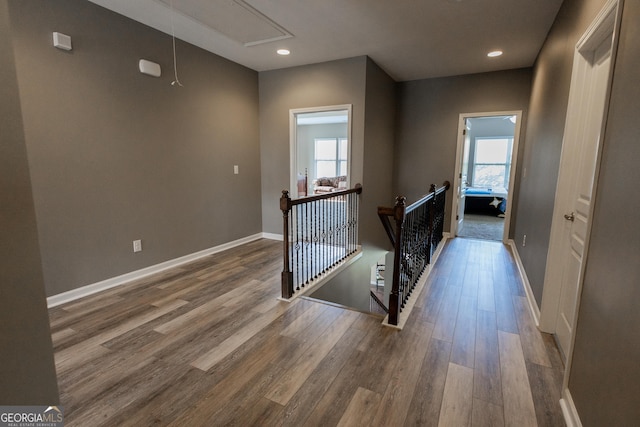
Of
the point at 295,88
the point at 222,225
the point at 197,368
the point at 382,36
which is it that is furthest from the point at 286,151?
the point at 197,368

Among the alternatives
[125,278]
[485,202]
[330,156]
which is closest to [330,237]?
[125,278]

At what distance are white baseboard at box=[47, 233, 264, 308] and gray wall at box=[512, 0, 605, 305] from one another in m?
3.75

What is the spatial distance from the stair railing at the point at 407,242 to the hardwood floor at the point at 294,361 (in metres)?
0.20

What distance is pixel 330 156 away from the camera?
11.0m

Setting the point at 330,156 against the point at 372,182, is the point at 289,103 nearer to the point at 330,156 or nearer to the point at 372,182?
the point at 372,182

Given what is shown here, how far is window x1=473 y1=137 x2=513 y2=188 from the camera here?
8672 mm

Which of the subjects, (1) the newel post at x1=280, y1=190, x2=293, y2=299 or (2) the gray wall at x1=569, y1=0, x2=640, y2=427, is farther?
(1) the newel post at x1=280, y1=190, x2=293, y2=299

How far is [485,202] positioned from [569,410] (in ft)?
23.3

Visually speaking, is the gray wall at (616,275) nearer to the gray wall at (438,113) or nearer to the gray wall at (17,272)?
the gray wall at (17,272)

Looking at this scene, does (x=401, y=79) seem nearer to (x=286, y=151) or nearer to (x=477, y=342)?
(x=286, y=151)

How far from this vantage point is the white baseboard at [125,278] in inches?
108

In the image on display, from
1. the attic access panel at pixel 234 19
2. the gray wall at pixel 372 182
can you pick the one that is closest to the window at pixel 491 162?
the gray wall at pixel 372 182

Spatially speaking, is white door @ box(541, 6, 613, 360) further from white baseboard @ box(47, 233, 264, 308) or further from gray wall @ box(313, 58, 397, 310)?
white baseboard @ box(47, 233, 264, 308)

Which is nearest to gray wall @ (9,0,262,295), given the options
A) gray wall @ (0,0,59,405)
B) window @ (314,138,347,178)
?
gray wall @ (0,0,59,405)
